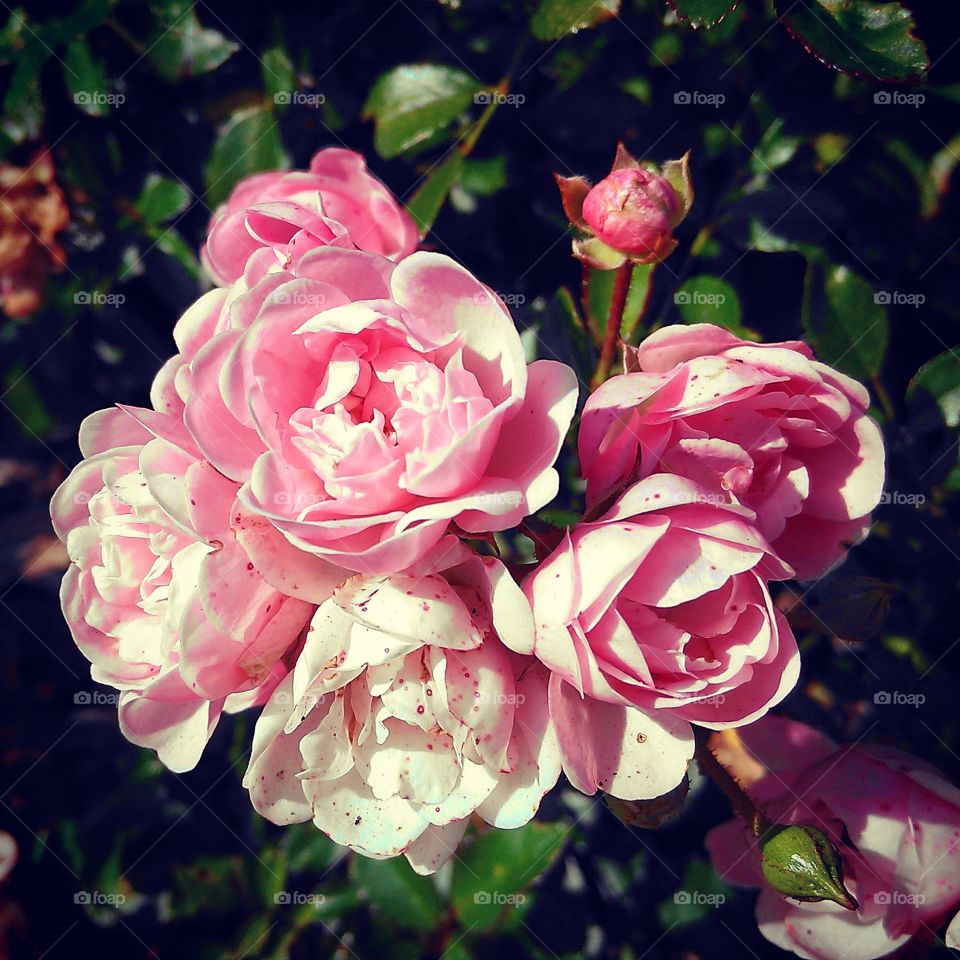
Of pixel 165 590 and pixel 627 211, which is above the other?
pixel 627 211

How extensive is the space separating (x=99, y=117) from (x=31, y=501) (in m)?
1.11

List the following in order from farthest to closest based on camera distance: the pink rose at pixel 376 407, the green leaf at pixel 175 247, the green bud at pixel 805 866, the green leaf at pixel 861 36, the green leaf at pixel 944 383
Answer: the green leaf at pixel 175 247
the green leaf at pixel 944 383
the green leaf at pixel 861 36
the green bud at pixel 805 866
the pink rose at pixel 376 407

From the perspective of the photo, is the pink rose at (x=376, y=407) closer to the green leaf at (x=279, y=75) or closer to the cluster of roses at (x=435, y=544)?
the cluster of roses at (x=435, y=544)

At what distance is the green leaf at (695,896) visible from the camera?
1.13 meters

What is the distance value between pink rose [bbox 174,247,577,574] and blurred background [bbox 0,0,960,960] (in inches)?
13.3

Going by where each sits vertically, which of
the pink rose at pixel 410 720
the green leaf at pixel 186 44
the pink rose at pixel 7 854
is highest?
the green leaf at pixel 186 44

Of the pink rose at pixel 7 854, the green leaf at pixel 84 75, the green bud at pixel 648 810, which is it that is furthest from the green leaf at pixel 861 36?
the pink rose at pixel 7 854

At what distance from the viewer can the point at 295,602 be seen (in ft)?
2.21

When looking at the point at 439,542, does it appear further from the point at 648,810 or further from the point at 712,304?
the point at 712,304

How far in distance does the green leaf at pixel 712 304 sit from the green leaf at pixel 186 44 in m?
0.65

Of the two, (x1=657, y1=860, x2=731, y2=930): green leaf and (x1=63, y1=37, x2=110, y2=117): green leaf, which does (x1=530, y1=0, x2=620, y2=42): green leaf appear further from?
(x1=657, y1=860, x2=731, y2=930): green leaf

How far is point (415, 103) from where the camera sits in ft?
3.32

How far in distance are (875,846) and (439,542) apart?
21.7 inches

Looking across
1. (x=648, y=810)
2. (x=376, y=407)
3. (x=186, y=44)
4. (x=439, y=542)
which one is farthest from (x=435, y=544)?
(x=186, y=44)
